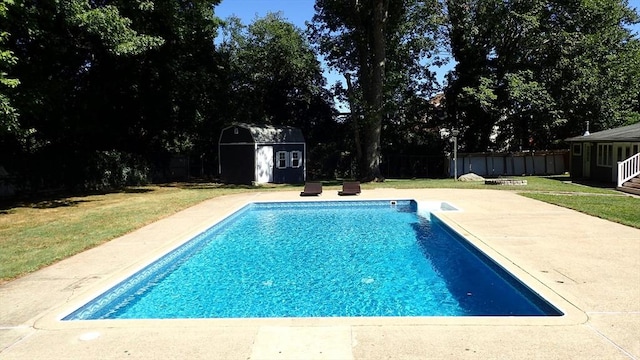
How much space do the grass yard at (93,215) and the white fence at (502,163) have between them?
9.14 metres

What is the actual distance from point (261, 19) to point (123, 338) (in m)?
31.8

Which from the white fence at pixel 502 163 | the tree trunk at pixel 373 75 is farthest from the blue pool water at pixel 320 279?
the white fence at pixel 502 163

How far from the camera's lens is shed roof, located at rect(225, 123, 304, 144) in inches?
961

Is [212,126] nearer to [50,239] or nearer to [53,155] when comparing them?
[53,155]

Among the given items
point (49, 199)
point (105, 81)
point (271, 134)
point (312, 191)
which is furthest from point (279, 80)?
point (49, 199)

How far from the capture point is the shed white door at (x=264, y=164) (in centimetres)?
2447

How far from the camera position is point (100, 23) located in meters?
14.9

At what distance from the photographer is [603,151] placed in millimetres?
22391

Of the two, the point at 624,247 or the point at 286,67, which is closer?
the point at 624,247

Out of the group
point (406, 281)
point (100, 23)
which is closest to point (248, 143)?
point (100, 23)

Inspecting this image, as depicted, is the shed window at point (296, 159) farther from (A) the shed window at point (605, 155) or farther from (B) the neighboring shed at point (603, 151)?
(A) the shed window at point (605, 155)

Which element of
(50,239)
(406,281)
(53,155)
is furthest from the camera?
(53,155)

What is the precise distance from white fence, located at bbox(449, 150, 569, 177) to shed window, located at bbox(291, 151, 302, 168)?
10531mm

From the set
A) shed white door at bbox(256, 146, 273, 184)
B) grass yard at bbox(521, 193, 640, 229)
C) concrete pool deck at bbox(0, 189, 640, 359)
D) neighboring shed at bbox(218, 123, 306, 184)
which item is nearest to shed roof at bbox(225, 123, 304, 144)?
neighboring shed at bbox(218, 123, 306, 184)
